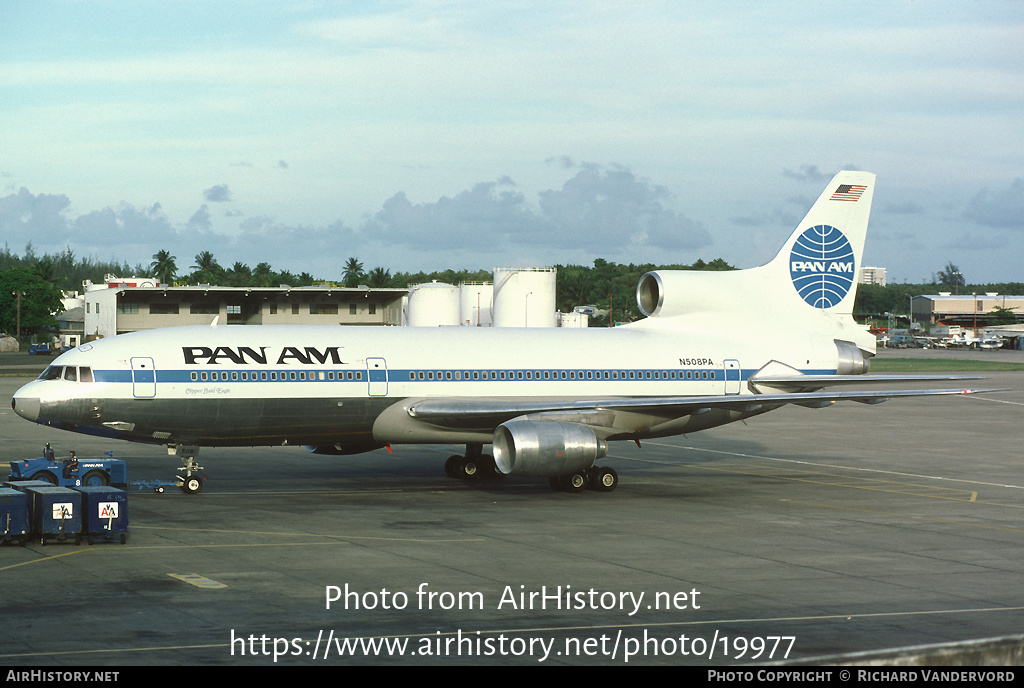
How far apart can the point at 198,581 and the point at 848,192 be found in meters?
28.4

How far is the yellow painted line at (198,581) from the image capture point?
Answer: 20203 millimetres

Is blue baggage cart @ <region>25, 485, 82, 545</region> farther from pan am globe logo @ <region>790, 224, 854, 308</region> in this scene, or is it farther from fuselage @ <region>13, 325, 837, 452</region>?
pan am globe logo @ <region>790, 224, 854, 308</region>

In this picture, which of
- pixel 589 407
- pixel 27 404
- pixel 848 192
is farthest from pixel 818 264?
pixel 27 404

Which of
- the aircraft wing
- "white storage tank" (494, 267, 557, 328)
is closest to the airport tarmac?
the aircraft wing

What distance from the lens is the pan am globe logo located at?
3938cm

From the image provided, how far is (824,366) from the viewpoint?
38250mm

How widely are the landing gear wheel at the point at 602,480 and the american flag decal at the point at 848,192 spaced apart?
14053 millimetres

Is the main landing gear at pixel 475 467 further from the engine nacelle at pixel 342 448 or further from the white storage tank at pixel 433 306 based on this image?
the white storage tank at pixel 433 306

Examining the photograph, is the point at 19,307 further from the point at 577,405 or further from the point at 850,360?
the point at 850,360

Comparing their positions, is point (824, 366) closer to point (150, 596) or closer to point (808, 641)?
point (808, 641)

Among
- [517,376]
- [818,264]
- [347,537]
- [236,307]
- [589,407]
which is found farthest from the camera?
[236,307]

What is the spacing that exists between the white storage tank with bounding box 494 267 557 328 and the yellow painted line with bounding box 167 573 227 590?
217 feet

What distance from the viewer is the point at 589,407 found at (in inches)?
1289

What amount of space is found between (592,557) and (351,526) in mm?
6793
